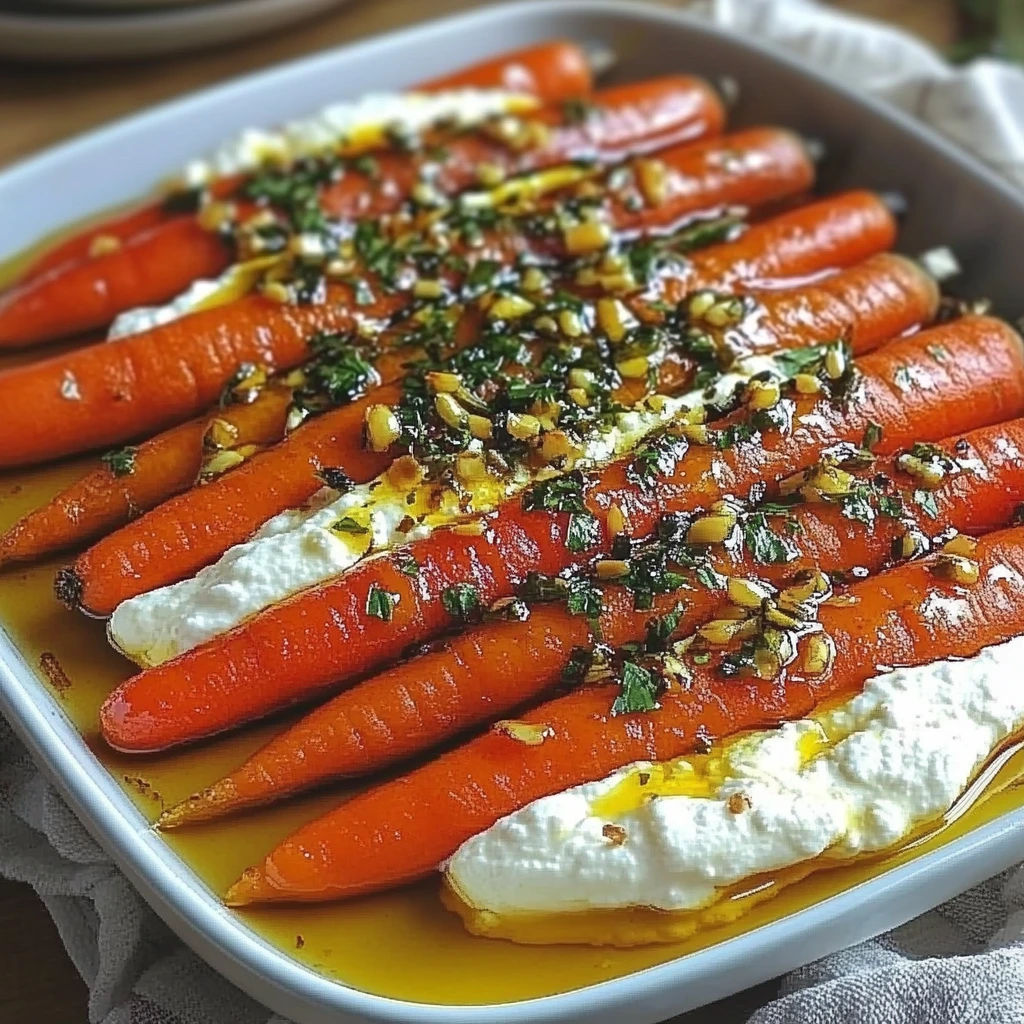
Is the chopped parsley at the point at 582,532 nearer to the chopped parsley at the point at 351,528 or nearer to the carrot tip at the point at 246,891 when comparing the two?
the chopped parsley at the point at 351,528

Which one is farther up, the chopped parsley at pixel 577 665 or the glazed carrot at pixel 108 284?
the glazed carrot at pixel 108 284

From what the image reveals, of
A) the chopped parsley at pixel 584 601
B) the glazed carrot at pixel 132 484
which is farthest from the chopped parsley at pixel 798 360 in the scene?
the glazed carrot at pixel 132 484

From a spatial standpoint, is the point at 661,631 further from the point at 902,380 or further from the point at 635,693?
the point at 902,380

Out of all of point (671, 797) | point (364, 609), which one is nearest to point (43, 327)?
point (364, 609)

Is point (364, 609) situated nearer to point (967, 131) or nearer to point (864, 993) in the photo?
point (864, 993)

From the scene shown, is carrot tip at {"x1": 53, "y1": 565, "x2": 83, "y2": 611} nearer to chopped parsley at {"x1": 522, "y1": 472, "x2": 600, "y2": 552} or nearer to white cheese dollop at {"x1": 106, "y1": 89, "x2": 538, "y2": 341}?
chopped parsley at {"x1": 522, "y1": 472, "x2": 600, "y2": 552}

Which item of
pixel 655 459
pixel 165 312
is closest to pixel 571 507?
pixel 655 459
